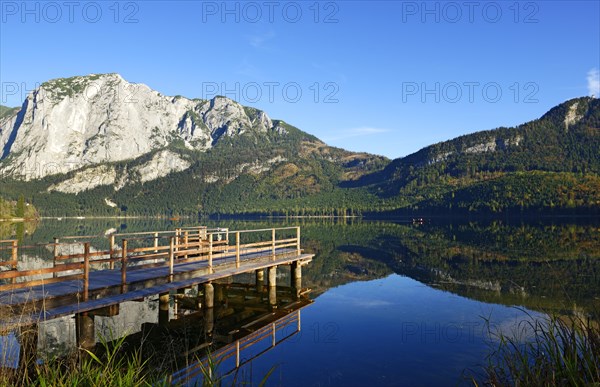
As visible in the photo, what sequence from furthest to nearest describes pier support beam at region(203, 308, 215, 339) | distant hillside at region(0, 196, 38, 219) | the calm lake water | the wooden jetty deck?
distant hillside at region(0, 196, 38, 219)
pier support beam at region(203, 308, 215, 339)
the calm lake water
the wooden jetty deck

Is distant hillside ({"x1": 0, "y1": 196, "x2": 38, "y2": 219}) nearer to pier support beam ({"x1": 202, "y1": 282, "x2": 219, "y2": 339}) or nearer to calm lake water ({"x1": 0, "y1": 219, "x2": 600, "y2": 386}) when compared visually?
calm lake water ({"x1": 0, "y1": 219, "x2": 600, "y2": 386})

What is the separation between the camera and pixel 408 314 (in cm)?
2302

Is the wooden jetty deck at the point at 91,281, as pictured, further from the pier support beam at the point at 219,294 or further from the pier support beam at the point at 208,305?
the pier support beam at the point at 219,294

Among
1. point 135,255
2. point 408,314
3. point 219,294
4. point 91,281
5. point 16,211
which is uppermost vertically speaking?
point 16,211

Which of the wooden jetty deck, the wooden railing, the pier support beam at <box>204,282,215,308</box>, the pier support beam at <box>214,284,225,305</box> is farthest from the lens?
the pier support beam at <box>214,284,225,305</box>

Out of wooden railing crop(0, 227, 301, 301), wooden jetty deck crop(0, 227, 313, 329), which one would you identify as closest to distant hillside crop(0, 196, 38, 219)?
wooden railing crop(0, 227, 301, 301)

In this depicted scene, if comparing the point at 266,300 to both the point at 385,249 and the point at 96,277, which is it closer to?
the point at 96,277

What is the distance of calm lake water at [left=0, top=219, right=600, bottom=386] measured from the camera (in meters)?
14.7

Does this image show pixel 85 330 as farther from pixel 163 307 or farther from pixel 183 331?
pixel 163 307

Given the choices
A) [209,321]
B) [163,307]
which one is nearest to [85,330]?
[163,307]

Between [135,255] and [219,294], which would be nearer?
[219,294]

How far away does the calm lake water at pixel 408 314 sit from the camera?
48.1ft

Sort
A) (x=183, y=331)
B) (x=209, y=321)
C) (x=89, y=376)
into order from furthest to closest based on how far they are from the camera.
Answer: (x=209, y=321)
(x=183, y=331)
(x=89, y=376)

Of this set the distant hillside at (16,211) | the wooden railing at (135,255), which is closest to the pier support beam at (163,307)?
the wooden railing at (135,255)
